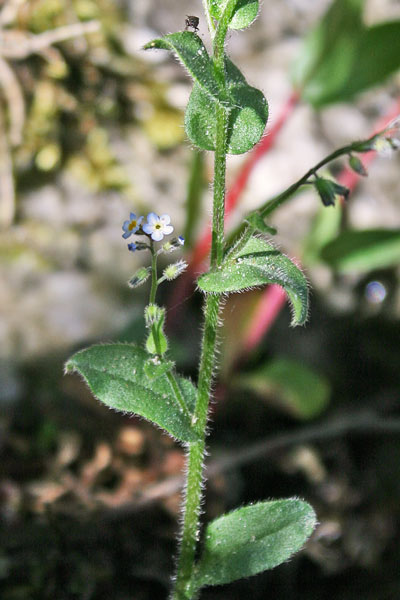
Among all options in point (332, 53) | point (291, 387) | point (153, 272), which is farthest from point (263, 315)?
point (153, 272)

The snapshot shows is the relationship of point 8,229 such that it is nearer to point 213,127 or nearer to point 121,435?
point 121,435

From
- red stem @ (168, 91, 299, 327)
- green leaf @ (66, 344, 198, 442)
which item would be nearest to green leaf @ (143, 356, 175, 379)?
green leaf @ (66, 344, 198, 442)

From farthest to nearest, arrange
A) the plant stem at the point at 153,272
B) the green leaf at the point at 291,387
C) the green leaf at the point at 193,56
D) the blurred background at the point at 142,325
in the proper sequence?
the green leaf at the point at 291,387 < the blurred background at the point at 142,325 < the plant stem at the point at 153,272 < the green leaf at the point at 193,56

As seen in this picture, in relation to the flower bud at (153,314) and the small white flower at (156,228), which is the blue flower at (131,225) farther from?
the flower bud at (153,314)

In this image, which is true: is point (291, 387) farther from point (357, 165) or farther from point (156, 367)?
point (357, 165)

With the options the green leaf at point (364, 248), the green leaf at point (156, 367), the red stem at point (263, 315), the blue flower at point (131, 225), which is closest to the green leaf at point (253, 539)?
the green leaf at point (156, 367)

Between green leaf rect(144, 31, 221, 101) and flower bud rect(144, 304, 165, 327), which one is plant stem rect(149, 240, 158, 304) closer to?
flower bud rect(144, 304, 165, 327)
